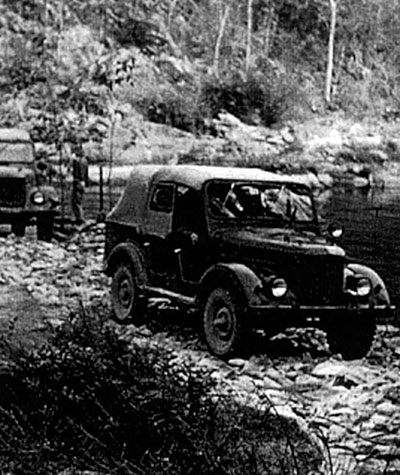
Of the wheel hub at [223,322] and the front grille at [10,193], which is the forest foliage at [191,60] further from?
the wheel hub at [223,322]

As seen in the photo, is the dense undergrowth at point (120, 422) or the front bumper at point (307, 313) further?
the front bumper at point (307, 313)

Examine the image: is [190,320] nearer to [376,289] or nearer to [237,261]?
[237,261]

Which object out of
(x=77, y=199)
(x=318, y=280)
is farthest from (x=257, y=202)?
(x=77, y=199)

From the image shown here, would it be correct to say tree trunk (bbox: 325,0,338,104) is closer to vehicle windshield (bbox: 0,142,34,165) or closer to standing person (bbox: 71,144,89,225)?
standing person (bbox: 71,144,89,225)

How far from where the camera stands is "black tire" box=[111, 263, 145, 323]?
8438 millimetres

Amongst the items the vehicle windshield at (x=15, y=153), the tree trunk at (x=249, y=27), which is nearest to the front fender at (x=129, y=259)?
the vehicle windshield at (x=15, y=153)

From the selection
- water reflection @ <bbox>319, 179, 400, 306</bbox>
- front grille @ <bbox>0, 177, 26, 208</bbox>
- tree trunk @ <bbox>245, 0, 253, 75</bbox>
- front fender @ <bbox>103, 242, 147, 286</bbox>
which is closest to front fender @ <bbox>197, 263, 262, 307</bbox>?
front fender @ <bbox>103, 242, 147, 286</bbox>

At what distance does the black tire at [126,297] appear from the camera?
27.7 feet

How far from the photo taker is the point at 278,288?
23.5 feet

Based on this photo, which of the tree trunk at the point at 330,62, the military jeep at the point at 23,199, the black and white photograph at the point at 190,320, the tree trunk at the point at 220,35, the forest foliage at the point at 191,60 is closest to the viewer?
the black and white photograph at the point at 190,320

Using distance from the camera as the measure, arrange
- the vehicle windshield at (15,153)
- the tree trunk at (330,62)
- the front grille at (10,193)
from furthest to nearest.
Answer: the tree trunk at (330,62)
the vehicle windshield at (15,153)
the front grille at (10,193)

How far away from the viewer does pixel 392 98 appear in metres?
31.8

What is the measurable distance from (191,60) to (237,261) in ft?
78.7

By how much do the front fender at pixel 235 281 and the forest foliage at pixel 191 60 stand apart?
13.7 meters
